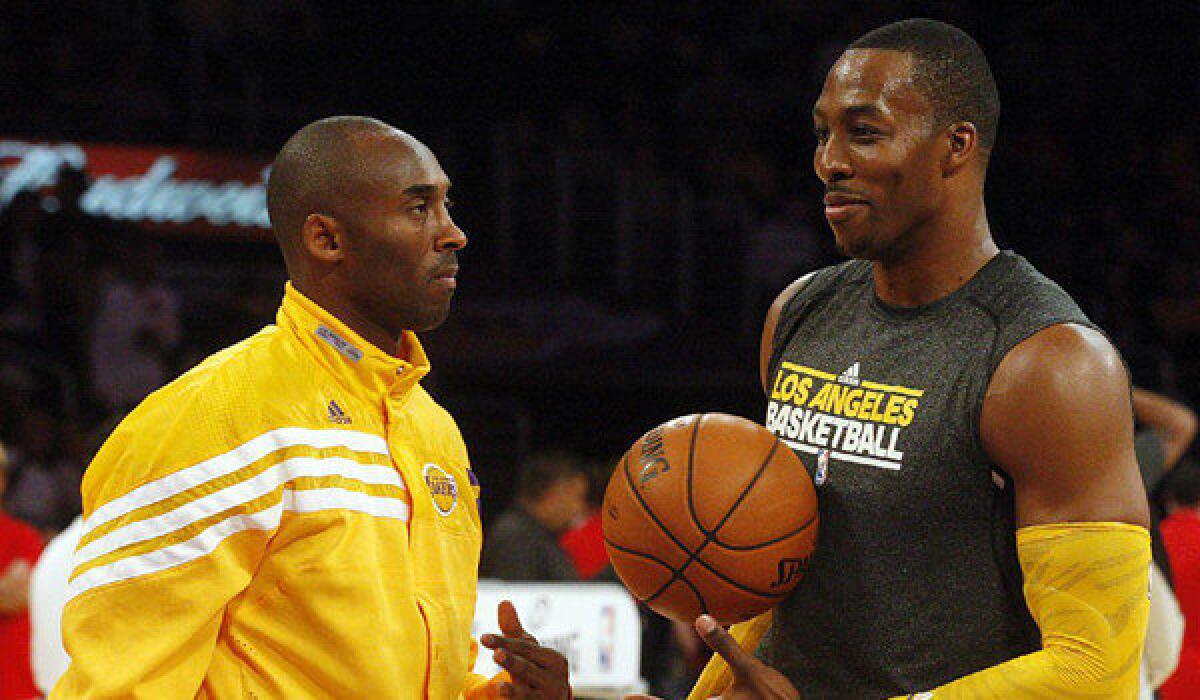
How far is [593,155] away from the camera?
1002 cm

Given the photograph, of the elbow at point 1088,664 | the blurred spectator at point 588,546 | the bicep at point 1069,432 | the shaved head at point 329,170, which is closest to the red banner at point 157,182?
the blurred spectator at point 588,546

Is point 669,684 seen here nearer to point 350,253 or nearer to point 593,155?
point 593,155

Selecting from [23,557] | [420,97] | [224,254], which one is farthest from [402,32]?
[23,557]

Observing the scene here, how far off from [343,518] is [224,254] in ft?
24.8

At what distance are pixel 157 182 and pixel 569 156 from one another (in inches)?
113

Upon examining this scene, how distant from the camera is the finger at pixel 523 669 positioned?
2.44 meters

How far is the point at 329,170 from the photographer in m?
2.43

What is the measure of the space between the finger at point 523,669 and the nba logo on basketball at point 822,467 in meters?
0.61

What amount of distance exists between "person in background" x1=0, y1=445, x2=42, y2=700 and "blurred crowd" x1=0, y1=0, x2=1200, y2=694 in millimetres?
2470

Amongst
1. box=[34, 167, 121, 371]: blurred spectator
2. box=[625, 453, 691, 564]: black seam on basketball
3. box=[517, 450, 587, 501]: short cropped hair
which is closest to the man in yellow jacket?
box=[625, 453, 691, 564]: black seam on basketball

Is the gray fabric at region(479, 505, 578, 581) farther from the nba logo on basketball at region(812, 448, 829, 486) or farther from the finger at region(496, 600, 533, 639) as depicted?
the nba logo on basketball at region(812, 448, 829, 486)

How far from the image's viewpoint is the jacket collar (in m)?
2.39

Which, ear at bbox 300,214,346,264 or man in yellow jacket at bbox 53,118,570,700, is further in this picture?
ear at bbox 300,214,346,264

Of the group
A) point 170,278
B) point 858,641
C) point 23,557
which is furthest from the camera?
point 170,278
